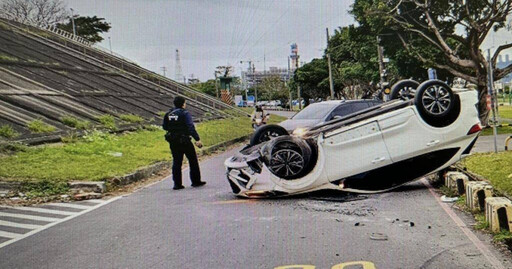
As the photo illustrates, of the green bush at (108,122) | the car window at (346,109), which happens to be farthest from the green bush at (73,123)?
the car window at (346,109)

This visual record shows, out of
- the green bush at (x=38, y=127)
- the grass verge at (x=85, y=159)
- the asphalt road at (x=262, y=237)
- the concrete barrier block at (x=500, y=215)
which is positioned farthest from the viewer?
the green bush at (x=38, y=127)

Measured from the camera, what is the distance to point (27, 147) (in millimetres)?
13047

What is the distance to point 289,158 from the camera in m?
7.52

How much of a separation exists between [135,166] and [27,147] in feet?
10.5

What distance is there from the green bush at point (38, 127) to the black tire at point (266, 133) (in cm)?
899

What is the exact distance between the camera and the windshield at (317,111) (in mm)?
13780

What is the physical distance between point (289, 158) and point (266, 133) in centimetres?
187

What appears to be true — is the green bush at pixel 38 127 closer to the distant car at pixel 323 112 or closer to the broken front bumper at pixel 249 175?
the distant car at pixel 323 112

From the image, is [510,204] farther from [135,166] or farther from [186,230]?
[135,166]

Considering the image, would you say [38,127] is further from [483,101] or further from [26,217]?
[483,101]

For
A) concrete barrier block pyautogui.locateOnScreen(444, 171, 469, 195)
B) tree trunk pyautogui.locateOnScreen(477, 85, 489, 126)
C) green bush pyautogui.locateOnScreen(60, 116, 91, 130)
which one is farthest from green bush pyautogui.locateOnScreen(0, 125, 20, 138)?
tree trunk pyautogui.locateOnScreen(477, 85, 489, 126)

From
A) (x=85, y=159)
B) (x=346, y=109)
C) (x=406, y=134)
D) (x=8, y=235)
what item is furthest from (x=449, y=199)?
(x=85, y=159)

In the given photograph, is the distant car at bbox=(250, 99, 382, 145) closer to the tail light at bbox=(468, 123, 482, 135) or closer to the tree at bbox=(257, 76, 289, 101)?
the tail light at bbox=(468, 123, 482, 135)

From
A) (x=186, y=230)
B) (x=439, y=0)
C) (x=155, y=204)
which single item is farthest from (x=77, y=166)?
(x=439, y=0)
